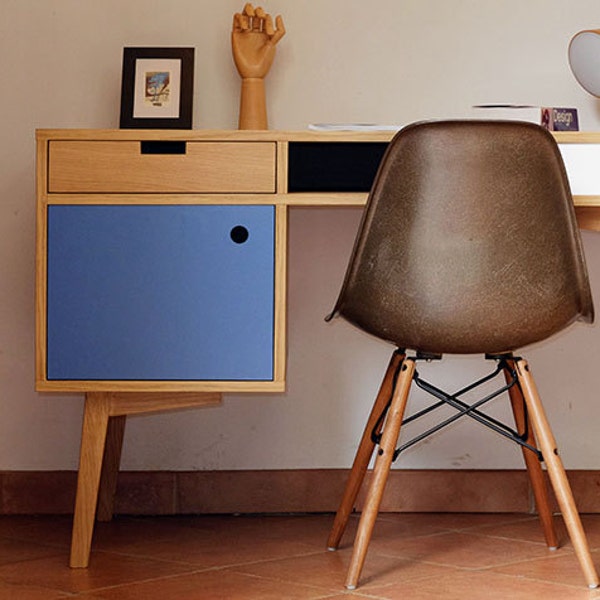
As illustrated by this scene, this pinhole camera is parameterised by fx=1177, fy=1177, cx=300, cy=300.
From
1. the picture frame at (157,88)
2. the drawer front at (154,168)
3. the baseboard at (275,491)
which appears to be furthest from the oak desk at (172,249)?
the baseboard at (275,491)

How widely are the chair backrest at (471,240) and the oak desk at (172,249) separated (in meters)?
0.19

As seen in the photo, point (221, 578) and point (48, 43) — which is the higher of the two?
point (48, 43)

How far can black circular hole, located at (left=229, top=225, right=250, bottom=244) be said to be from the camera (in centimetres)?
223

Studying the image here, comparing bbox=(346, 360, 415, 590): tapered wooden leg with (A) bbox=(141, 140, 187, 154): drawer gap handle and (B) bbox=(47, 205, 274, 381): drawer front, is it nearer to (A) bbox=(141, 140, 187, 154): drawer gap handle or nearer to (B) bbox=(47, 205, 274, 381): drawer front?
(B) bbox=(47, 205, 274, 381): drawer front

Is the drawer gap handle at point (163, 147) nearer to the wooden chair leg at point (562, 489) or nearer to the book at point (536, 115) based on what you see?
the book at point (536, 115)

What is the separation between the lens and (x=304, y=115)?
2762mm

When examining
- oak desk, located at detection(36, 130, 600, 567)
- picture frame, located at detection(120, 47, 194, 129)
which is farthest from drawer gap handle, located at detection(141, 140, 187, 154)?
picture frame, located at detection(120, 47, 194, 129)

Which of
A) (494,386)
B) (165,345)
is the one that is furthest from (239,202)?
(494,386)

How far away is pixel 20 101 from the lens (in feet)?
8.98

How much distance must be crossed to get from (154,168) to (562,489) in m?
0.95

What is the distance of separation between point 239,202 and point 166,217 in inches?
5.6

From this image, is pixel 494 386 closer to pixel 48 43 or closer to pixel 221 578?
pixel 221 578

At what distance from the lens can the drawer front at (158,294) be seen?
7.30 feet

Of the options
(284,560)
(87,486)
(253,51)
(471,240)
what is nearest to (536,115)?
(471,240)
